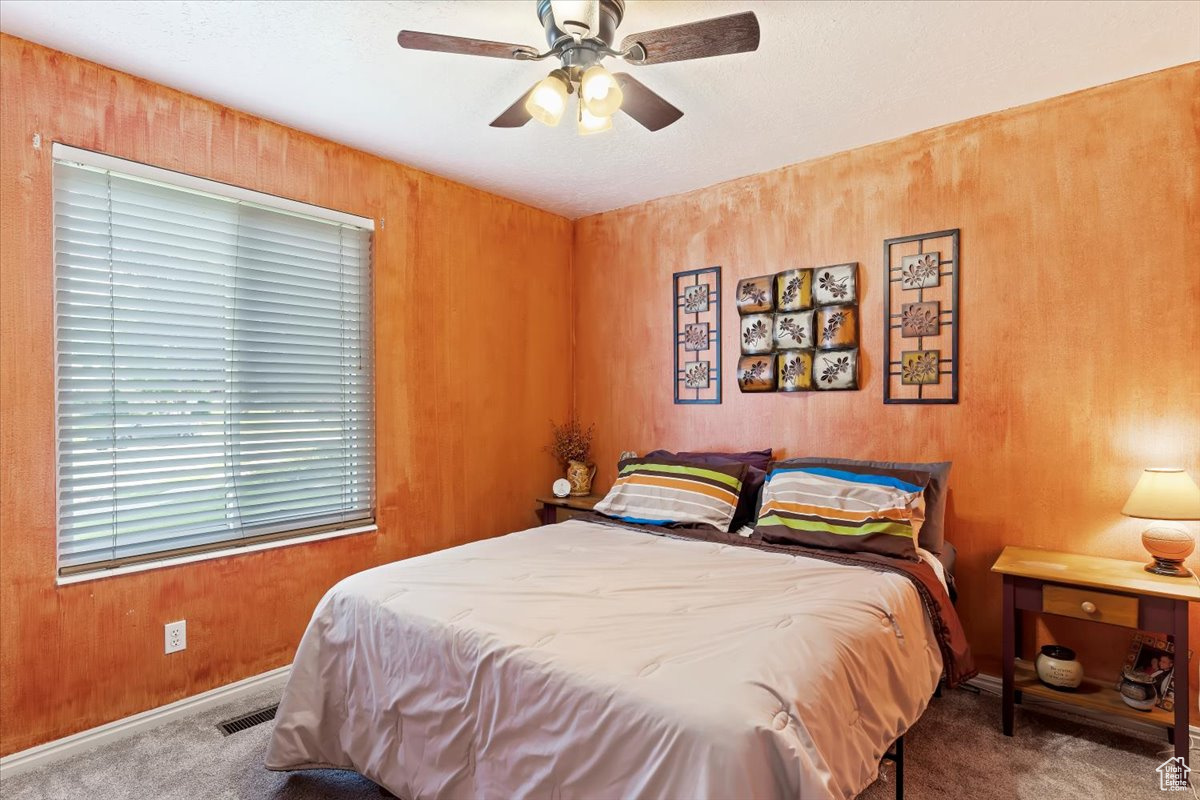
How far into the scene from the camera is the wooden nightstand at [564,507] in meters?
3.72

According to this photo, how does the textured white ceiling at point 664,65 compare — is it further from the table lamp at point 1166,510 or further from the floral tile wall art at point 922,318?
the table lamp at point 1166,510

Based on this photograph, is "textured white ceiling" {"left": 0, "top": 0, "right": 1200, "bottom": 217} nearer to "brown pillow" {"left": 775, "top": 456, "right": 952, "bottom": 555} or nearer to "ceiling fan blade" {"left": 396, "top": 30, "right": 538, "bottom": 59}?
"ceiling fan blade" {"left": 396, "top": 30, "right": 538, "bottom": 59}

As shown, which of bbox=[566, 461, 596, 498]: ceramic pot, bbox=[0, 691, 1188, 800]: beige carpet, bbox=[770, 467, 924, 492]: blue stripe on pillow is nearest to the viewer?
bbox=[0, 691, 1188, 800]: beige carpet

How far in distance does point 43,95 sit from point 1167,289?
4299 millimetres

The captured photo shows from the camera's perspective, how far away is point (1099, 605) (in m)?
2.22

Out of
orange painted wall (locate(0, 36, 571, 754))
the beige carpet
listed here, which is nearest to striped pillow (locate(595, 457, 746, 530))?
orange painted wall (locate(0, 36, 571, 754))

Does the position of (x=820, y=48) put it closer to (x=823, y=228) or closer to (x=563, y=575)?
(x=823, y=228)

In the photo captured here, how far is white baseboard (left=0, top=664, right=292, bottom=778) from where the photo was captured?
85.9 inches

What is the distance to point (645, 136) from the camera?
9.86 ft

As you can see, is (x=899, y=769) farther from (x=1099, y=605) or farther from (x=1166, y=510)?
(x=1166, y=510)

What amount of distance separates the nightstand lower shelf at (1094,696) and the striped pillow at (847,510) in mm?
722

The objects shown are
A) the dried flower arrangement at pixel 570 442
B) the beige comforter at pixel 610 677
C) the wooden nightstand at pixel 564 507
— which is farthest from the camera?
the dried flower arrangement at pixel 570 442

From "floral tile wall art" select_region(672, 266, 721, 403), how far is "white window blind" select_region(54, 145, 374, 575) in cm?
182

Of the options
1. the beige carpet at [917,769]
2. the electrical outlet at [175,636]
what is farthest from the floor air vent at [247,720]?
the electrical outlet at [175,636]
